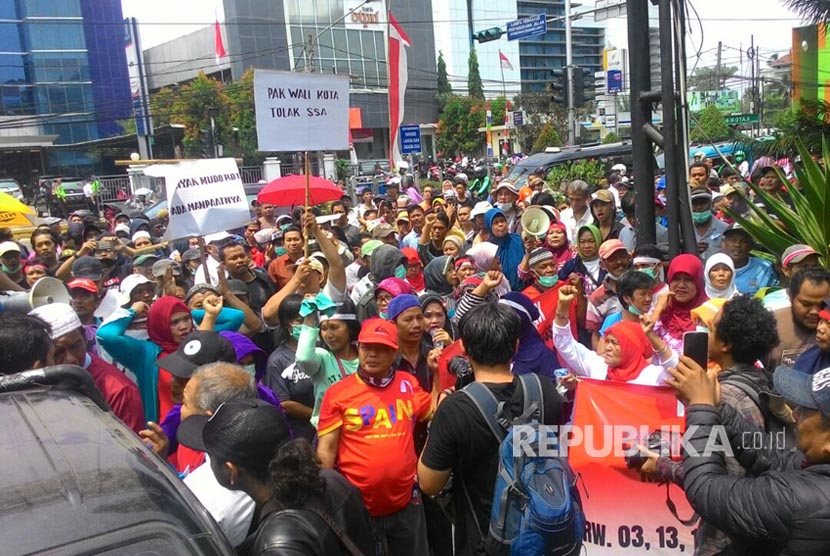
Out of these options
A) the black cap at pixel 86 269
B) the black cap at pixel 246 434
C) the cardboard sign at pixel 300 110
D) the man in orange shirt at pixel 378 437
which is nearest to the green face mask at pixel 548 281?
A: the cardboard sign at pixel 300 110

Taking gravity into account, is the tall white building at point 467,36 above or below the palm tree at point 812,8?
above

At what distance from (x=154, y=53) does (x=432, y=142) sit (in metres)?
35.1

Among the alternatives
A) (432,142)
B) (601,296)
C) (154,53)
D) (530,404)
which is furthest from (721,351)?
(154,53)

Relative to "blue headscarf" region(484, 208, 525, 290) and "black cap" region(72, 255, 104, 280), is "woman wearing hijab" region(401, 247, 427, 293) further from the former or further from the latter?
"black cap" region(72, 255, 104, 280)

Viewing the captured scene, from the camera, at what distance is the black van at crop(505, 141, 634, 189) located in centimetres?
1680

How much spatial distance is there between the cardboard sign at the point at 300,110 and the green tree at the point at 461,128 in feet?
203

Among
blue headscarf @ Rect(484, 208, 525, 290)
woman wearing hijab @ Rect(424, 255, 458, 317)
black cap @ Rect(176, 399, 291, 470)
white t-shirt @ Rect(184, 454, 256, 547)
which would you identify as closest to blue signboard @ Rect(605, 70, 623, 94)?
blue headscarf @ Rect(484, 208, 525, 290)

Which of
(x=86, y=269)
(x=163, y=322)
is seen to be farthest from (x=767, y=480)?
(x=86, y=269)

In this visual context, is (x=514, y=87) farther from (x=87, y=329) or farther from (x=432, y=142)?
(x=87, y=329)

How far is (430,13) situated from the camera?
7294 centimetres

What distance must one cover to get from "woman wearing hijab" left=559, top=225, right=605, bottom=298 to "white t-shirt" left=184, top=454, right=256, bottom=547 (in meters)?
3.65

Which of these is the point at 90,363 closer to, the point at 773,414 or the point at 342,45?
the point at 773,414

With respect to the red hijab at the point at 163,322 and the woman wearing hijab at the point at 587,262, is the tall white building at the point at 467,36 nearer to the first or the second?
the woman wearing hijab at the point at 587,262

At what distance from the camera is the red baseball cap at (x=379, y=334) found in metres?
3.10
